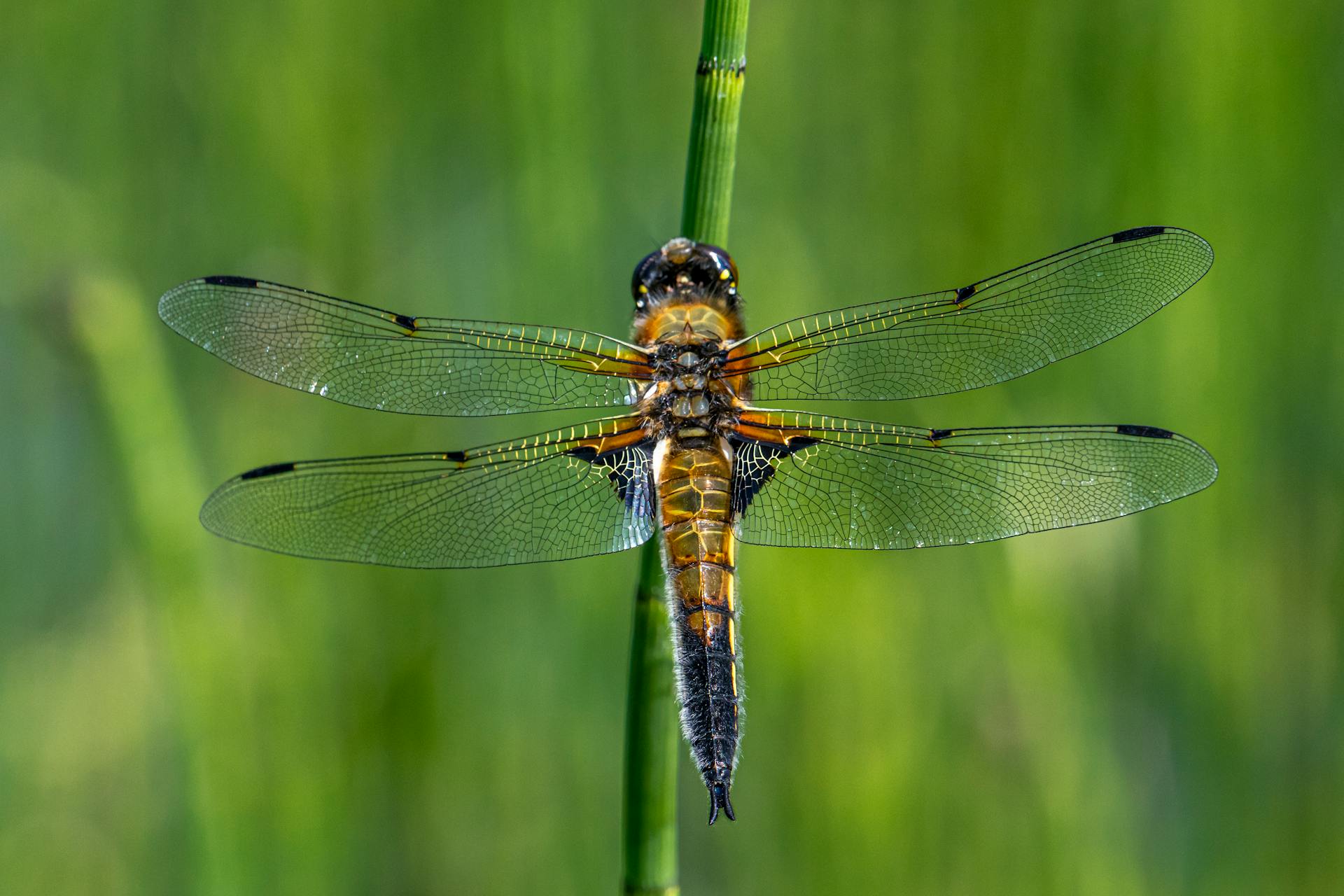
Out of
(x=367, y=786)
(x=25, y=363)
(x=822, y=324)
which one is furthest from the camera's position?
(x=25, y=363)

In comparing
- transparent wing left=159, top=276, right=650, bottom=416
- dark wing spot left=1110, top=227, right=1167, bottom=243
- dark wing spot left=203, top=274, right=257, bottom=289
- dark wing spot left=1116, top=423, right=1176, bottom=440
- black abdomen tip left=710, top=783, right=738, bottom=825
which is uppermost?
dark wing spot left=1110, top=227, right=1167, bottom=243

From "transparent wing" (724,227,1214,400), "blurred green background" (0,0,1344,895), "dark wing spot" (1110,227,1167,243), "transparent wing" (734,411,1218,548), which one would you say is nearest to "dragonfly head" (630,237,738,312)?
"transparent wing" (724,227,1214,400)

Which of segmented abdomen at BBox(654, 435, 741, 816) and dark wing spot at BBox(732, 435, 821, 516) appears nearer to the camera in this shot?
segmented abdomen at BBox(654, 435, 741, 816)

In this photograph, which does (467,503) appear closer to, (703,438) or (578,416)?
(703,438)

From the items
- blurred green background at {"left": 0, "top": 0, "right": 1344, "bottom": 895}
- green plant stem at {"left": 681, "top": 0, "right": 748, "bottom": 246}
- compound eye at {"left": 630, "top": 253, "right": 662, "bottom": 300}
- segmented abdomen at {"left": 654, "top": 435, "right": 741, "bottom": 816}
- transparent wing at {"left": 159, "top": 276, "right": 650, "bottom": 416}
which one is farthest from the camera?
blurred green background at {"left": 0, "top": 0, "right": 1344, "bottom": 895}

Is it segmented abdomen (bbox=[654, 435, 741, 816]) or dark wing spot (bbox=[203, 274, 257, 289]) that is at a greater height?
dark wing spot (bbox=[203, 274, 257, 289])

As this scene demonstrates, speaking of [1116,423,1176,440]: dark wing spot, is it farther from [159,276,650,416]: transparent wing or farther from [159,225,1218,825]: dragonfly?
[159,276,650,416]: transparent wing

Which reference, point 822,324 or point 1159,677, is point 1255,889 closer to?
point 1159,677

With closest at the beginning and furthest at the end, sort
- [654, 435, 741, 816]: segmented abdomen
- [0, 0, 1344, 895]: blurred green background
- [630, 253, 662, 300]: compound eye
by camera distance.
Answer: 1. [654, 435, 741, 816]: segmented abdomen
2. [630, 253, 662, 300]: compound eye
3. [0, 0, 1344, 895]: blurred green background

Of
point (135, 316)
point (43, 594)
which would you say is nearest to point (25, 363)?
point (43, 594)
